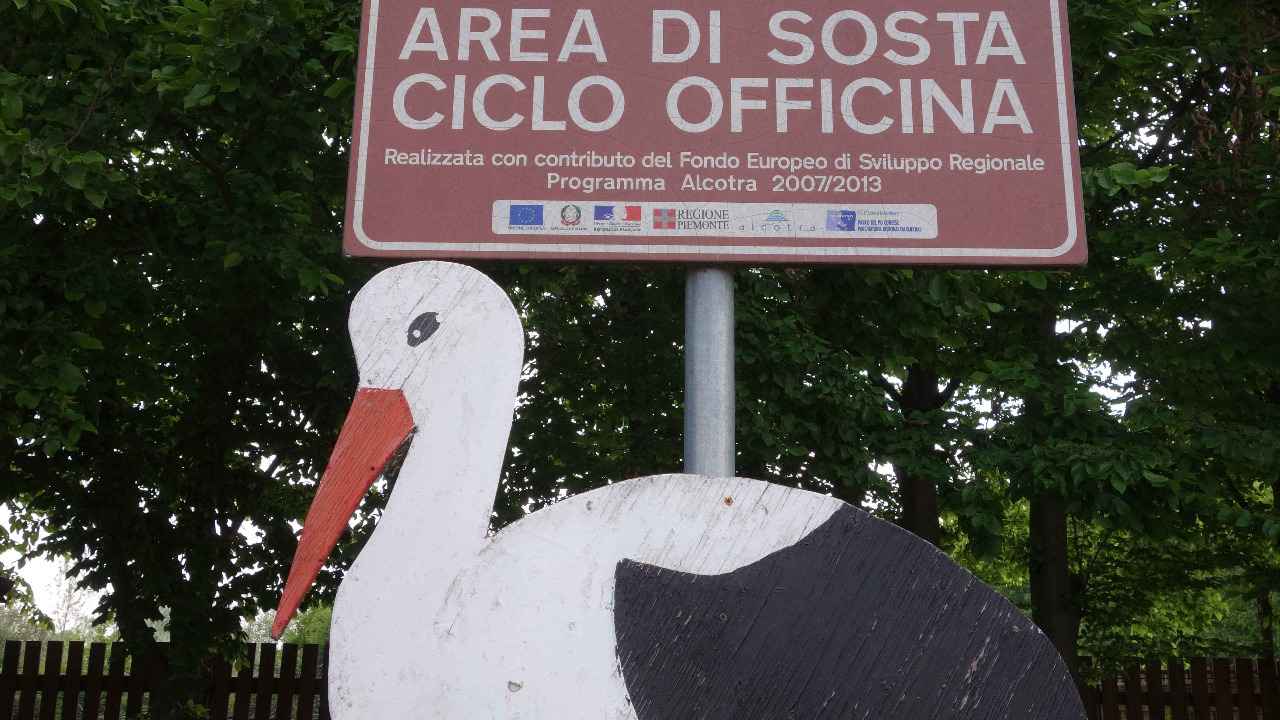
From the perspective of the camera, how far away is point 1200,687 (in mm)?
11375

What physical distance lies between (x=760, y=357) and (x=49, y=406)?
4000 mm

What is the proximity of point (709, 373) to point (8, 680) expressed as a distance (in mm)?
11056

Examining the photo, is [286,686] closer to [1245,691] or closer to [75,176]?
[75,176]

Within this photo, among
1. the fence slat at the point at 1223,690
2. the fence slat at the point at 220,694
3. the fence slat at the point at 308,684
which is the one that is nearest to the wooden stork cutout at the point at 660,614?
the fence slat at the point at 308,684

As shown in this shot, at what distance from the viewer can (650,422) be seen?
7387 millimetres

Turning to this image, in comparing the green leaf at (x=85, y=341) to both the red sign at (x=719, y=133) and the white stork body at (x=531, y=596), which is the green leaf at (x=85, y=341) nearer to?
the red sign at (x=719, y=133)

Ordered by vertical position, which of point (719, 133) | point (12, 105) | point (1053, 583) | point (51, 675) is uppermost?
point (12, 105)

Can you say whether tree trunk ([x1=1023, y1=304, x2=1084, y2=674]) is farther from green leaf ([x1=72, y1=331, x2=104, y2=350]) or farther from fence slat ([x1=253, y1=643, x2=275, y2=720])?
green leaf ([x1=72, y1=331, x2=104, y2=350])

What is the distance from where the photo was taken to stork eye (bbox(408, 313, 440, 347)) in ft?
7.16

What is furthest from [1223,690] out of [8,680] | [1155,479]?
[8,680]

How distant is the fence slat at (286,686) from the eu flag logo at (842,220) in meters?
9.78

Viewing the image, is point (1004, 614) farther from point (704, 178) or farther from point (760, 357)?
point (760, 357)

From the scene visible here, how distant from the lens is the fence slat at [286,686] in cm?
1075

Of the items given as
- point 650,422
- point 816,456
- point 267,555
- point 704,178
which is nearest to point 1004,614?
point 704,178
